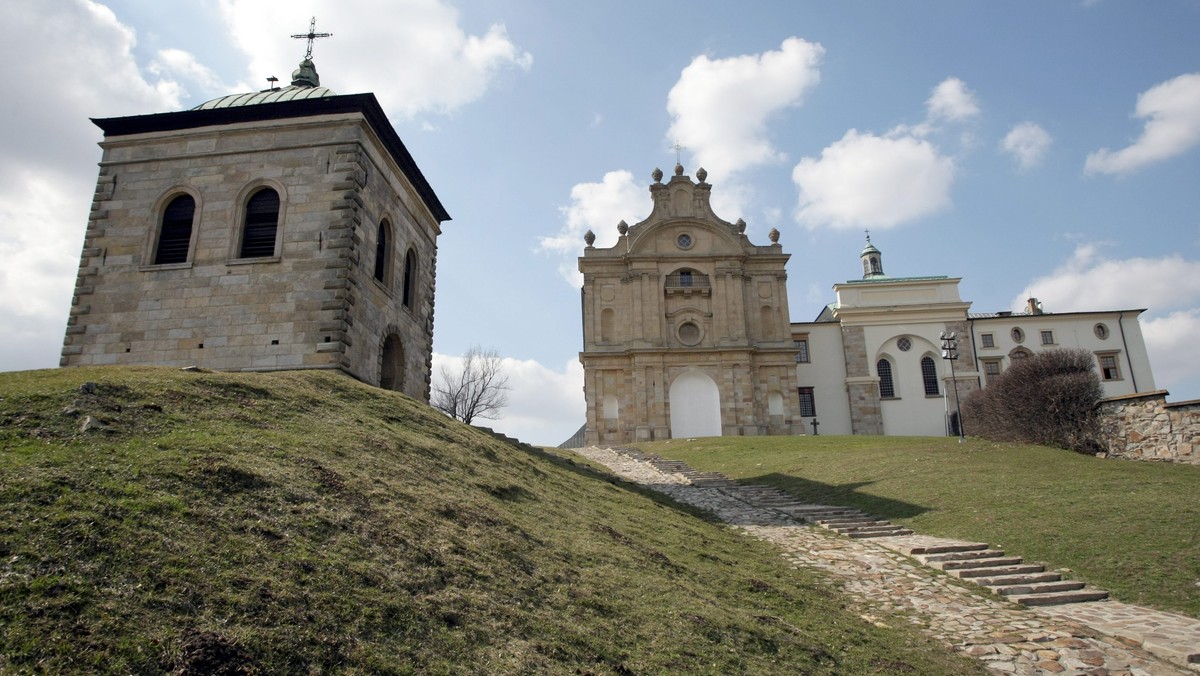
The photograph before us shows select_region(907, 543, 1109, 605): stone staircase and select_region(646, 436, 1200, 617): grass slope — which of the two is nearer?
select_region(907, 543, 1109, 605): stone staircase

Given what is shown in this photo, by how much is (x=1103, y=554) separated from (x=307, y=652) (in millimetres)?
12425

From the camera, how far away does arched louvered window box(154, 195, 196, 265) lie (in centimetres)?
1678

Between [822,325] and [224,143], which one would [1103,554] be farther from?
[822,325]

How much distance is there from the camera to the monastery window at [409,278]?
69.9ft

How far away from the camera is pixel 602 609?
7.08m

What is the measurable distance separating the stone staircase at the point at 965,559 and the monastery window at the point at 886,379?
2994cm

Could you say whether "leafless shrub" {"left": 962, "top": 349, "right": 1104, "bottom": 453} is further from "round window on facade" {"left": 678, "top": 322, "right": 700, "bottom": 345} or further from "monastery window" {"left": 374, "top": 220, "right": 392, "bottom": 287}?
"monastery window" {"left": 374, "top": 220, "right": 392, "bottom": 287}

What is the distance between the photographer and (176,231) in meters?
17.1

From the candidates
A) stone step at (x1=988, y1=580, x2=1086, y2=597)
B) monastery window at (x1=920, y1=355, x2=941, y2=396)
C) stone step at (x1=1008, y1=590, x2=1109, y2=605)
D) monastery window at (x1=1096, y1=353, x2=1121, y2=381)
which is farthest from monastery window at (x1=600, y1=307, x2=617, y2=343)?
stone step at (x1=1008, y1=590, x2=1109, y2=605)

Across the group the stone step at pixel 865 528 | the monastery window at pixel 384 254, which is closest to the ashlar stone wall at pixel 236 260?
the monastery window at pixel 384 254

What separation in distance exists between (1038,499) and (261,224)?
1930cm

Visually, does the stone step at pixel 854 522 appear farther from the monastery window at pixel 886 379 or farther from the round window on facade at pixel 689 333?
the monastery window at pixel 886 379

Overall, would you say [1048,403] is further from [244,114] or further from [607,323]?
[244,114]

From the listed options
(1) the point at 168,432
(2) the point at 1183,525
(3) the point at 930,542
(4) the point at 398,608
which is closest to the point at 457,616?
(4) the point at 398,608
